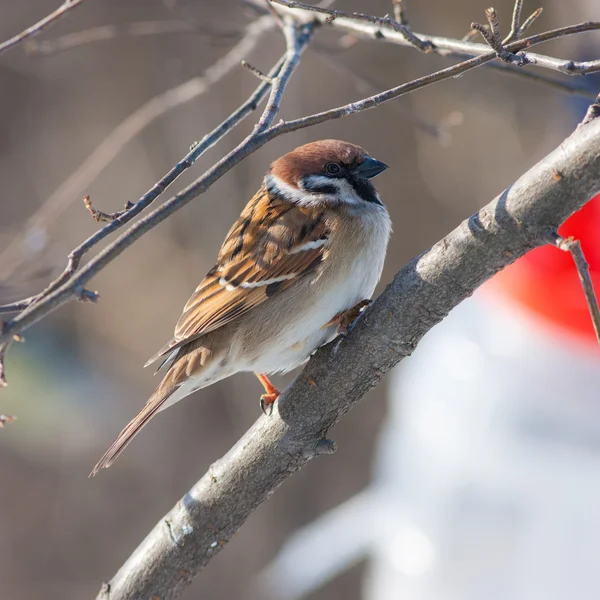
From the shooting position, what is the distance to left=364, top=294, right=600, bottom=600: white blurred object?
2086 mm

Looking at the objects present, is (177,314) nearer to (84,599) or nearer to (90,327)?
(90,327)

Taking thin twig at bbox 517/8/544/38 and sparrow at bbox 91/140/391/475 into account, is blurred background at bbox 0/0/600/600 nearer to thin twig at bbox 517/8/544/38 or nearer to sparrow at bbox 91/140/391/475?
sparrow at bbox 91/140/391/475

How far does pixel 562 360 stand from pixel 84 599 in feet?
10.5

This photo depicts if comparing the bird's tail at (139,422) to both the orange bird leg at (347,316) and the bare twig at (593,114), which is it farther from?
the bare twig at (593,114)

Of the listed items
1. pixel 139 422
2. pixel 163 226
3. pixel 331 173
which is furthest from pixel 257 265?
pixel 163 226

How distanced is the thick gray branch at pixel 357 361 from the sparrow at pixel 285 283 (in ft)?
1.19

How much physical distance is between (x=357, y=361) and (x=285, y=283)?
588 millimetres

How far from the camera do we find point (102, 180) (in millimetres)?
4719

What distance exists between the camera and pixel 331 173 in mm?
1985

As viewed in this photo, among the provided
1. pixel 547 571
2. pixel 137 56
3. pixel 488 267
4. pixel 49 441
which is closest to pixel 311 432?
pixel 488 267

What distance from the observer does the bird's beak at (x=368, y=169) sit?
6.43 feet

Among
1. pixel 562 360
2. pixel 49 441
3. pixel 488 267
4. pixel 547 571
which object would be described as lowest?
pixel 547 571

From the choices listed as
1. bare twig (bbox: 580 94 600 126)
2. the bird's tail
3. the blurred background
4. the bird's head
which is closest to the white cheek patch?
the bird's head

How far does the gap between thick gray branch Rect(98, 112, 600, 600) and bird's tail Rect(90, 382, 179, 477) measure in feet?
0.90
